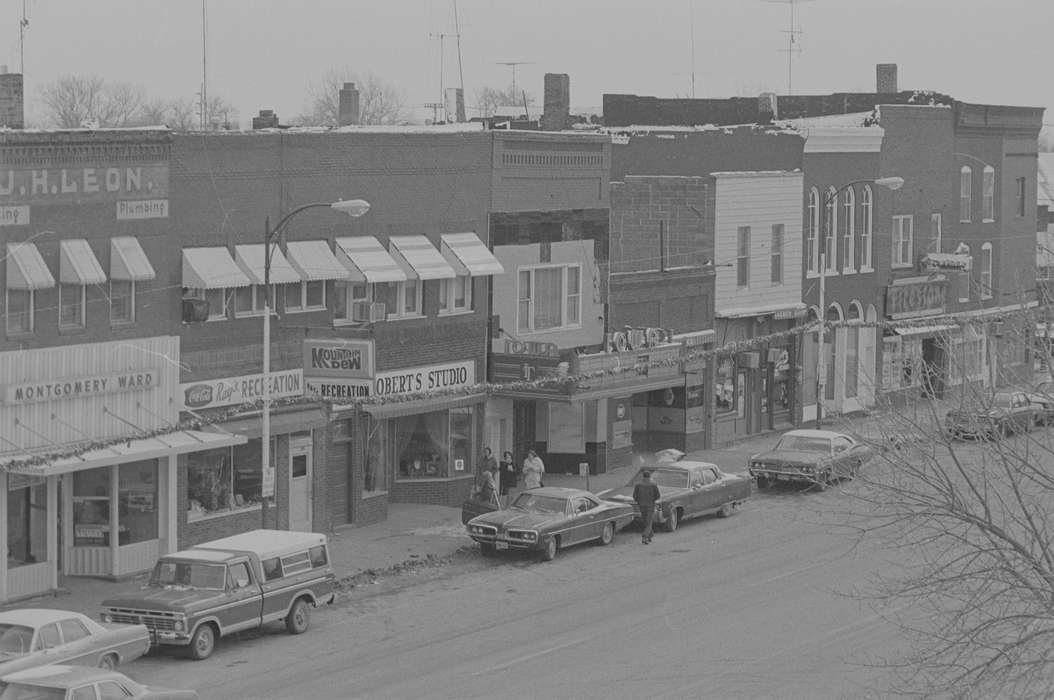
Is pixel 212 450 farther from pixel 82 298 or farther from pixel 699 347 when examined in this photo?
pixel 699 347

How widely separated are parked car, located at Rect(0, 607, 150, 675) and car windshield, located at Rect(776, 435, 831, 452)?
22.1m

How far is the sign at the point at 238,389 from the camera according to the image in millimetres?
33188

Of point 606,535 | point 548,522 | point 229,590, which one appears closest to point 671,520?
point 606,535

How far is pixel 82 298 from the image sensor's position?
30938 millimetres

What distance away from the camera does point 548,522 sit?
34.0 meters

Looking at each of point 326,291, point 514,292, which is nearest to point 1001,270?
point 514,292

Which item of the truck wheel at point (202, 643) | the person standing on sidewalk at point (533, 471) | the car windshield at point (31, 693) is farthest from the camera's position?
the person standing on sidewalk at point (533, 471)

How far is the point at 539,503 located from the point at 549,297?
9459 mm

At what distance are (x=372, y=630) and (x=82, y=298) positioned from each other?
789 cm

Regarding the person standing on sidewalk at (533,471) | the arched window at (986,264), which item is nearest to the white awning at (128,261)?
the person standing on sidewalk at (533,471)

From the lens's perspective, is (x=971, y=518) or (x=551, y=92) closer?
(x=971, y=518)

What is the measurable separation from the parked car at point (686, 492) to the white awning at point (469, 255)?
555 centimetres

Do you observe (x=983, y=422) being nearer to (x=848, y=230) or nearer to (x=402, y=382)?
(x=402, y=382)

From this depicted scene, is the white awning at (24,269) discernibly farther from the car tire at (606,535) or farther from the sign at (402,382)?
the car tire at (606,535)
